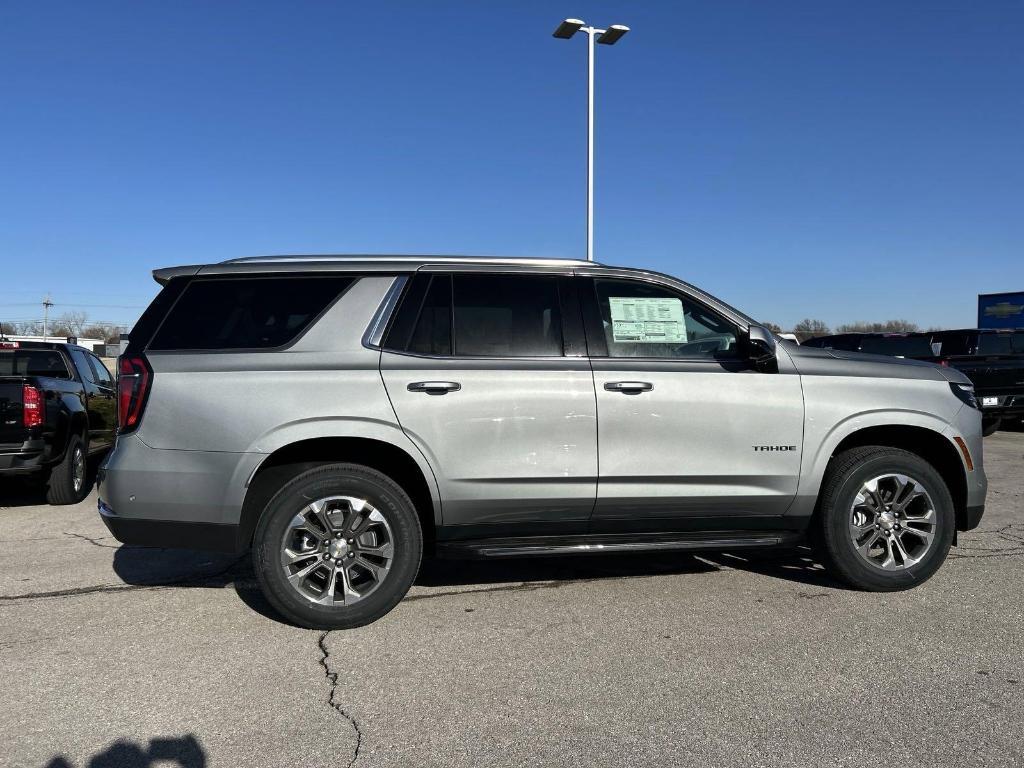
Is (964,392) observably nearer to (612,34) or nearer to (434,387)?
(434,387)

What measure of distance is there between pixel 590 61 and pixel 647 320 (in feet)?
43.5

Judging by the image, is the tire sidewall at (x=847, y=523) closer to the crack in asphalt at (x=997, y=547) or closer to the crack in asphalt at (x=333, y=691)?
the crack in asphalt at (x=997, y=547)

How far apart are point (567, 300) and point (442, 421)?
1.02 metres

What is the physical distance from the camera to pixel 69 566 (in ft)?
18.0

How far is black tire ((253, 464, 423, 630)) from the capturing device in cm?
405

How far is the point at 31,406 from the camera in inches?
284

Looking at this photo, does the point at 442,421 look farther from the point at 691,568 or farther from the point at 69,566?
the point at 69,566

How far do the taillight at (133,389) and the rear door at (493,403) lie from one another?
1212mm

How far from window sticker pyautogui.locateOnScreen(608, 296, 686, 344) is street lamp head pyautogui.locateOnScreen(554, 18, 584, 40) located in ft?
42.2

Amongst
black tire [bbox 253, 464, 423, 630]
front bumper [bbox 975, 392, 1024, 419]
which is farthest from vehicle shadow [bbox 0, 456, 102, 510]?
front bumper [bbox 975, 392, 1024, 419]

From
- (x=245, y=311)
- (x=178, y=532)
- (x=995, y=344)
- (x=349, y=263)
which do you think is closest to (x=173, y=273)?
(x=245, y=311)

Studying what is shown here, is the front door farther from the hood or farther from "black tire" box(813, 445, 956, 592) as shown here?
"black tire" box(813, 445, 956, 592)

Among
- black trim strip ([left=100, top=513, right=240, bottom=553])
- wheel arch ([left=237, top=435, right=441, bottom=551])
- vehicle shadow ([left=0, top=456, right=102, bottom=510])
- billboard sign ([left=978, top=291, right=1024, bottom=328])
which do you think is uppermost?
billboard sign ([left=978, top=291, right=1024, bottom=328])

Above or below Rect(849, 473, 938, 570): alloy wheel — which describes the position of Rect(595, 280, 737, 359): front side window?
above
